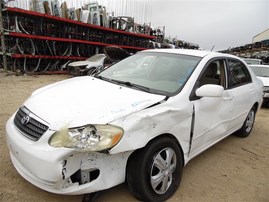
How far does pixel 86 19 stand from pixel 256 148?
12.7 meters

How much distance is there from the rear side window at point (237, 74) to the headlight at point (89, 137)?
2.25m

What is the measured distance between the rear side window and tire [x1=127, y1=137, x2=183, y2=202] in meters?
1.64

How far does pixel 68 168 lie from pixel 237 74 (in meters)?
3.06

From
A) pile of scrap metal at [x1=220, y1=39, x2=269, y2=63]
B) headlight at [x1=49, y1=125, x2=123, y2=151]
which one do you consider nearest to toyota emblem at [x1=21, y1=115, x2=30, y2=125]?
headlight at [x1=49, y1=125, x2=123, y2=151]

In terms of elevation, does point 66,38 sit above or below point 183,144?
above

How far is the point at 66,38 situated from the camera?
548 inches

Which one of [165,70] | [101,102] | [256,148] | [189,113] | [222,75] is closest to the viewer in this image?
[101,102]

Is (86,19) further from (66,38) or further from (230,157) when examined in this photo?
(230,157)

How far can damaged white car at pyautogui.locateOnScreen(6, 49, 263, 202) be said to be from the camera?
2.02m

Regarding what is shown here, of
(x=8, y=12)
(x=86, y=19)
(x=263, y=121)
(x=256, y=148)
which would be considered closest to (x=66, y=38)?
(x=86, y=19)

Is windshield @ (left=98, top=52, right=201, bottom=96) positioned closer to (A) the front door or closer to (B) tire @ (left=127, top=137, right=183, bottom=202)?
(A) the front door

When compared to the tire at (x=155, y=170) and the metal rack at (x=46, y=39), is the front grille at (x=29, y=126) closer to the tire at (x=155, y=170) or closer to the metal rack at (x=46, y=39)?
the tire at (x=155, y=170)

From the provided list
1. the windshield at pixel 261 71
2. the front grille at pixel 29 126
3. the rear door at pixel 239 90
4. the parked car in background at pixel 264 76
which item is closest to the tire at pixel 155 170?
the front grille at pixel 29 126

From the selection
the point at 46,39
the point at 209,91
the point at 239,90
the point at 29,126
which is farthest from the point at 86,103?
the point at 46,39
